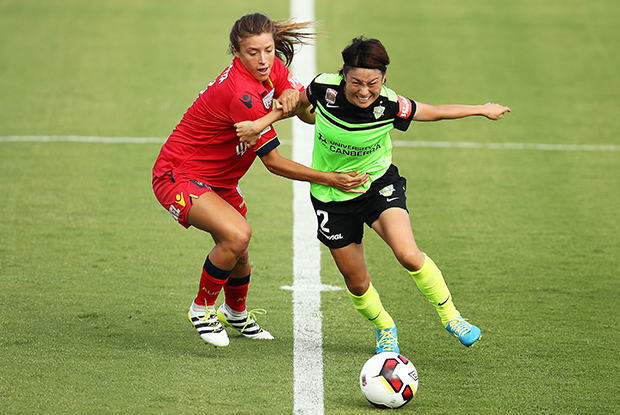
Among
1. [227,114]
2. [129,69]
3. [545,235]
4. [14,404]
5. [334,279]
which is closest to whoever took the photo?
[14,404]

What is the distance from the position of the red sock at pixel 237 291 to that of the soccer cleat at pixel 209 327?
33 centimetres

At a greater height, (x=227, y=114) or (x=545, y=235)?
(x=227, y=114)

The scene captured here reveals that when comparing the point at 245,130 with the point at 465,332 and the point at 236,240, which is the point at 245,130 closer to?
the point at 236,240

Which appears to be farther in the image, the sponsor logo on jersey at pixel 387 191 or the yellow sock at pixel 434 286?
the sponsor logo on jersey at pixel 387 191

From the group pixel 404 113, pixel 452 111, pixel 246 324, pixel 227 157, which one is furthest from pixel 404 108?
pixel 246 324

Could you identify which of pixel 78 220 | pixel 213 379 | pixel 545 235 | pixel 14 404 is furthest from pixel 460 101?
pixel 14 404

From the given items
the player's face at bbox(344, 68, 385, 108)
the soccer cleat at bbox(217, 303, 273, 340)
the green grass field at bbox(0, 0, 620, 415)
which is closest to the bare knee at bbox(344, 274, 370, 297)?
the green grass field at bbox(0, 0, 620, 415)

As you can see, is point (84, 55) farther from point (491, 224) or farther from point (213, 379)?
point (213, 379)

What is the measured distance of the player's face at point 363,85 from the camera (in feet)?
14.2

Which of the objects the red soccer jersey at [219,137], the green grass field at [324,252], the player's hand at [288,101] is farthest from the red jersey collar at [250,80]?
the green grass field at [324,252]

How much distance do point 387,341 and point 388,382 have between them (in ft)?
2.45

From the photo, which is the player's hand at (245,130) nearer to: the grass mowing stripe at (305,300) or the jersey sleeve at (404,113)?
the jersey sleeve at (404,113)

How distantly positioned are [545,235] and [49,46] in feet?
30.3

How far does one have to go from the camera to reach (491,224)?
7590 mm
